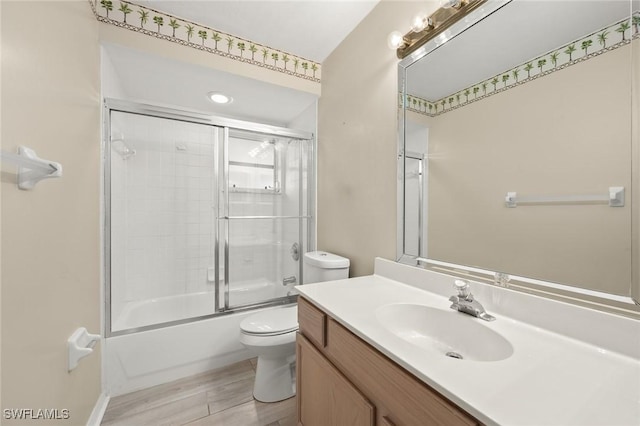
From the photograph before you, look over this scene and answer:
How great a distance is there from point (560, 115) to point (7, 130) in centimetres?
163

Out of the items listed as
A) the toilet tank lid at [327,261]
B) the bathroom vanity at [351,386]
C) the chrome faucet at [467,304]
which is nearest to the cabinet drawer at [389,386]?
the bathroom vanity at [351,386]

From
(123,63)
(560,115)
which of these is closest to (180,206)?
(123,63)

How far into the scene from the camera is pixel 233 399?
1.51 metres

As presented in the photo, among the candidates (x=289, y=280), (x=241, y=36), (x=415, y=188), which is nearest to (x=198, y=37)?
(x=241, y=36)

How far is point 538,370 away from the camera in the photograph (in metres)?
0.57

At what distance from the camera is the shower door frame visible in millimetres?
1557

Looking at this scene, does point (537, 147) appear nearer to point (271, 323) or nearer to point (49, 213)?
point (271, 323)

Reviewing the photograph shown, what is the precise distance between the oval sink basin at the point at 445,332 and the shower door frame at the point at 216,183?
4.50ft

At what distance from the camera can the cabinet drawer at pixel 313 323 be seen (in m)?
0.97

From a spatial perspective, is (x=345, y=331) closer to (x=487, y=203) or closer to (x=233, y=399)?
(x=487, y=203)

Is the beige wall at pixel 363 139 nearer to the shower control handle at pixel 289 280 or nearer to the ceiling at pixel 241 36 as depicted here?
the ceiling at pixel 241 36

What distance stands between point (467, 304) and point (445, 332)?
0.13 meters

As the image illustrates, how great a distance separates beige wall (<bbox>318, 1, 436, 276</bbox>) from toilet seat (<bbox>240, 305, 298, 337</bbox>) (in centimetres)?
54

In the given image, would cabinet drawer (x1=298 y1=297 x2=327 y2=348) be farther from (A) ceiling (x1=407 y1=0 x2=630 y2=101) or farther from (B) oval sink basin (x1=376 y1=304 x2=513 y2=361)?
(A) ceiling (x1=407 y1=0 x2=630 y2=101)
